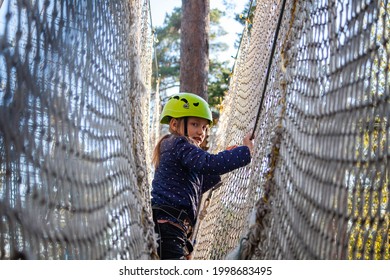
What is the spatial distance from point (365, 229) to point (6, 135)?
602mm

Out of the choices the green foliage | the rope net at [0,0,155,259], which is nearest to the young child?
the rope net at [0,0,155,259]

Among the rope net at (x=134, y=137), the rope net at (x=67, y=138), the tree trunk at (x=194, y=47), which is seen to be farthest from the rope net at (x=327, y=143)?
the tree trunk at (x=194, y=47)

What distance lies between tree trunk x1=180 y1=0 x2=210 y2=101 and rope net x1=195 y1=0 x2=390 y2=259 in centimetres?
198

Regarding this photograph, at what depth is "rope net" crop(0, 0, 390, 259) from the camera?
72 centimetres

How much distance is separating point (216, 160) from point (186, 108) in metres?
0.36

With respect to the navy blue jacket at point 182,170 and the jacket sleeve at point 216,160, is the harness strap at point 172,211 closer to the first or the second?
the navy blue jacket at point 182,170

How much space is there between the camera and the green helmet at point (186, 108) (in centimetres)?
216

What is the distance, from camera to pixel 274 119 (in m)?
1.45

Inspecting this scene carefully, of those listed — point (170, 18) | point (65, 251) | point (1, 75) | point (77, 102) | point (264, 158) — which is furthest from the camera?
point (170, 18)

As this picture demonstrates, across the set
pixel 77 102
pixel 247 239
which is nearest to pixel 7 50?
pixel 77 102

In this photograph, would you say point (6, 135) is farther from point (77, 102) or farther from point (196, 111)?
point (196, 111)

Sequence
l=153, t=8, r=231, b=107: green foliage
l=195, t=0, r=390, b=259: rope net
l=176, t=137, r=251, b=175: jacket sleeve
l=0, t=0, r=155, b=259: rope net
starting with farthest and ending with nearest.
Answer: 1. l=153, t=8, r=231, b=107: green foliage
2. l=176, t=137, r=251, b=175: jacket sleeve
3. l=195, t=0, r=390, b=259: rope net
4. l=0, t=0, r=155, b=259: rope net

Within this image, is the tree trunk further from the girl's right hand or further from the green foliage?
the green foliage

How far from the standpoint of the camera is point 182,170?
6.58 ft
